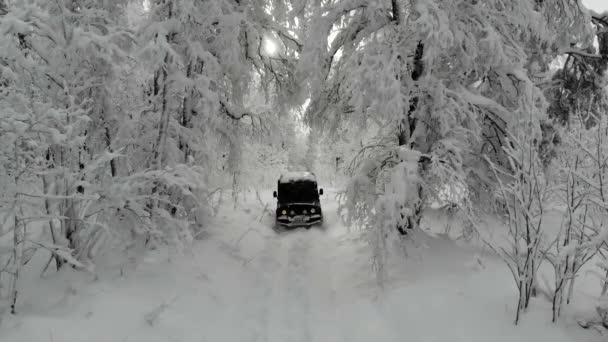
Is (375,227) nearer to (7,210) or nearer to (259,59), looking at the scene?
(7,210)

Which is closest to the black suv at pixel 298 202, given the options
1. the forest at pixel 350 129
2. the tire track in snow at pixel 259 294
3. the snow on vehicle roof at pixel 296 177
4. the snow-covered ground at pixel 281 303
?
the snow on vehicle roof at pixel 296 177

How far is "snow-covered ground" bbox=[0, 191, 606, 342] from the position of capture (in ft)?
15.5

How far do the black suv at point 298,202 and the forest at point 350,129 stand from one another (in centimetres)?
300

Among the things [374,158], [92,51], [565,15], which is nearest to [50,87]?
[92,51]

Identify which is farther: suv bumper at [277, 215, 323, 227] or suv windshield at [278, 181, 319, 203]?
suv windshield at [278, 181, 319, 203]

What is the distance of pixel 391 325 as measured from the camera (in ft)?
19.1

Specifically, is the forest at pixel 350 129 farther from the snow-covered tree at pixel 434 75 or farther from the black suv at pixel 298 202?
the black suv at pixel 298 202

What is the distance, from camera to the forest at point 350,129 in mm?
4785

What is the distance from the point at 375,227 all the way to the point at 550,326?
284 centimetres

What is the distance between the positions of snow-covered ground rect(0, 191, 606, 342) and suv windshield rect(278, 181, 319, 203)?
4.60 meters

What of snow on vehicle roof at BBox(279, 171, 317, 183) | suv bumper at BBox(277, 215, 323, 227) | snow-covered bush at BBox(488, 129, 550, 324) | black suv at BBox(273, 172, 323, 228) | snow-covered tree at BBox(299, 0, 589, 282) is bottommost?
suv bumper at BBox(277, 215, 323, 227)

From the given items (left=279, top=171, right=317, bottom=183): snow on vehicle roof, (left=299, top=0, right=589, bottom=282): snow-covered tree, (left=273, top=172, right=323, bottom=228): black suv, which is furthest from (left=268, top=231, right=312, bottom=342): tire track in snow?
(left=279, top=171, right=317, bottom=183): snow on vehicle roof

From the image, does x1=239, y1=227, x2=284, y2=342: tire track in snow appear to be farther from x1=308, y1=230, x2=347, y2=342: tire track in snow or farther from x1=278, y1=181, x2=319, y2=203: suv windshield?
x1=278, y1=181, x2=319, y2=203: suv windshield

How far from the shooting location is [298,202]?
44.1 ft
